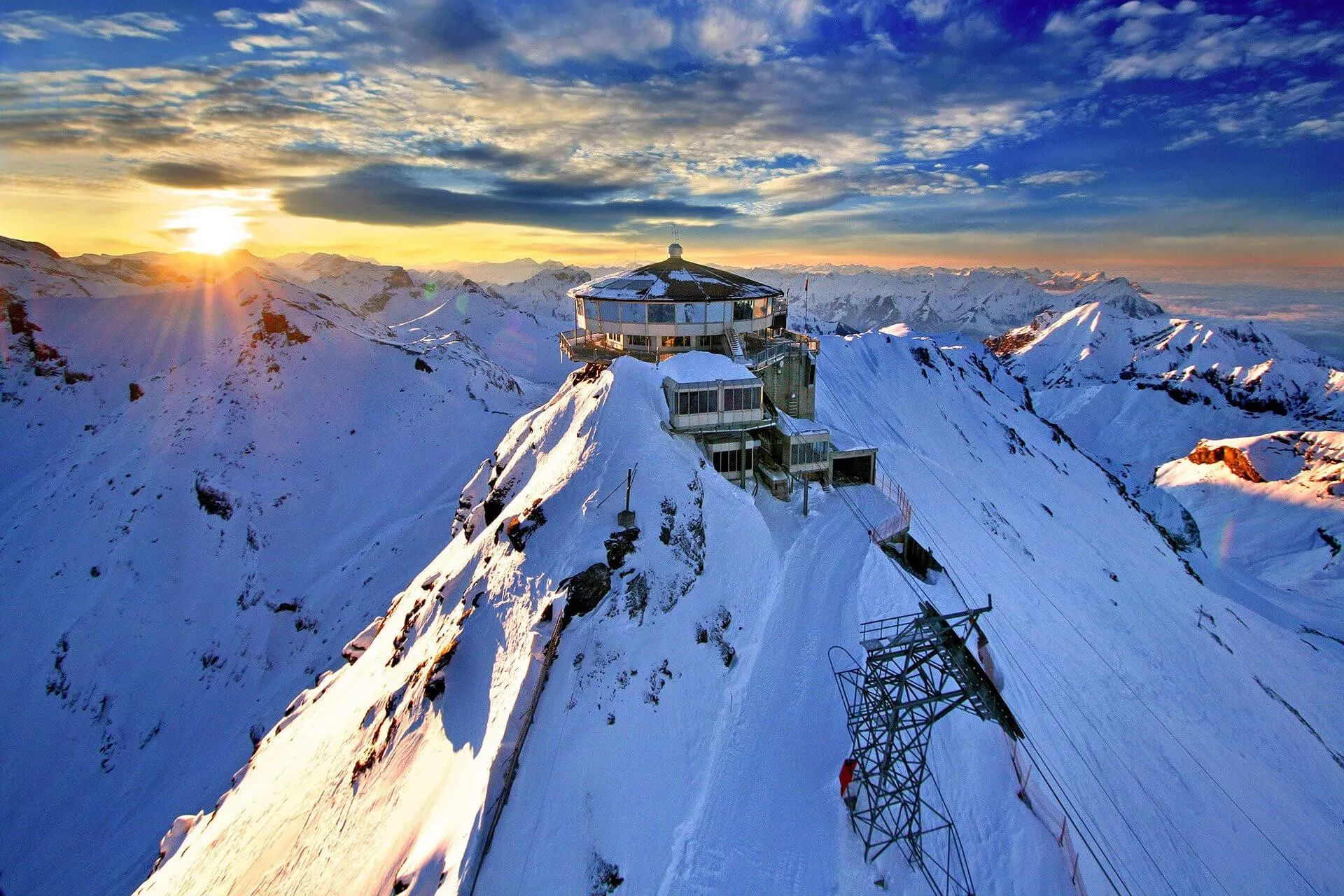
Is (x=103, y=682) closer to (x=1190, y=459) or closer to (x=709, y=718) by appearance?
(x=709, y=718)

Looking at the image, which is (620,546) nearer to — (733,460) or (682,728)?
(682,728)

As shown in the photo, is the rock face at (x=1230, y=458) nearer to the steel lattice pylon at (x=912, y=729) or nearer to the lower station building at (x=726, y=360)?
the lower station building at (x=726, y=360)

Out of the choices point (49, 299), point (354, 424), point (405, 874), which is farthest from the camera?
point (49, 299)

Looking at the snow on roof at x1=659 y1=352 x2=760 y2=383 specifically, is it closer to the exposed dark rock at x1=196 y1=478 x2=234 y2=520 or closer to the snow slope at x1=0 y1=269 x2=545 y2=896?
the snow slope at x1=0 y1=269 x2=545 y2=896

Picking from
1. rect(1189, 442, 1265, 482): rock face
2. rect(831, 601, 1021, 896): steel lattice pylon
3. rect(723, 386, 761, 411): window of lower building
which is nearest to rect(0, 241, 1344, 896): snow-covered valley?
rect(831, 601, 1021, 896): steel lattice pylon

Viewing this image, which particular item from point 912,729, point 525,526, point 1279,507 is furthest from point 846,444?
point 1279,507

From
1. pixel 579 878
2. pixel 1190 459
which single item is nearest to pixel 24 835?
pixel 579 878
